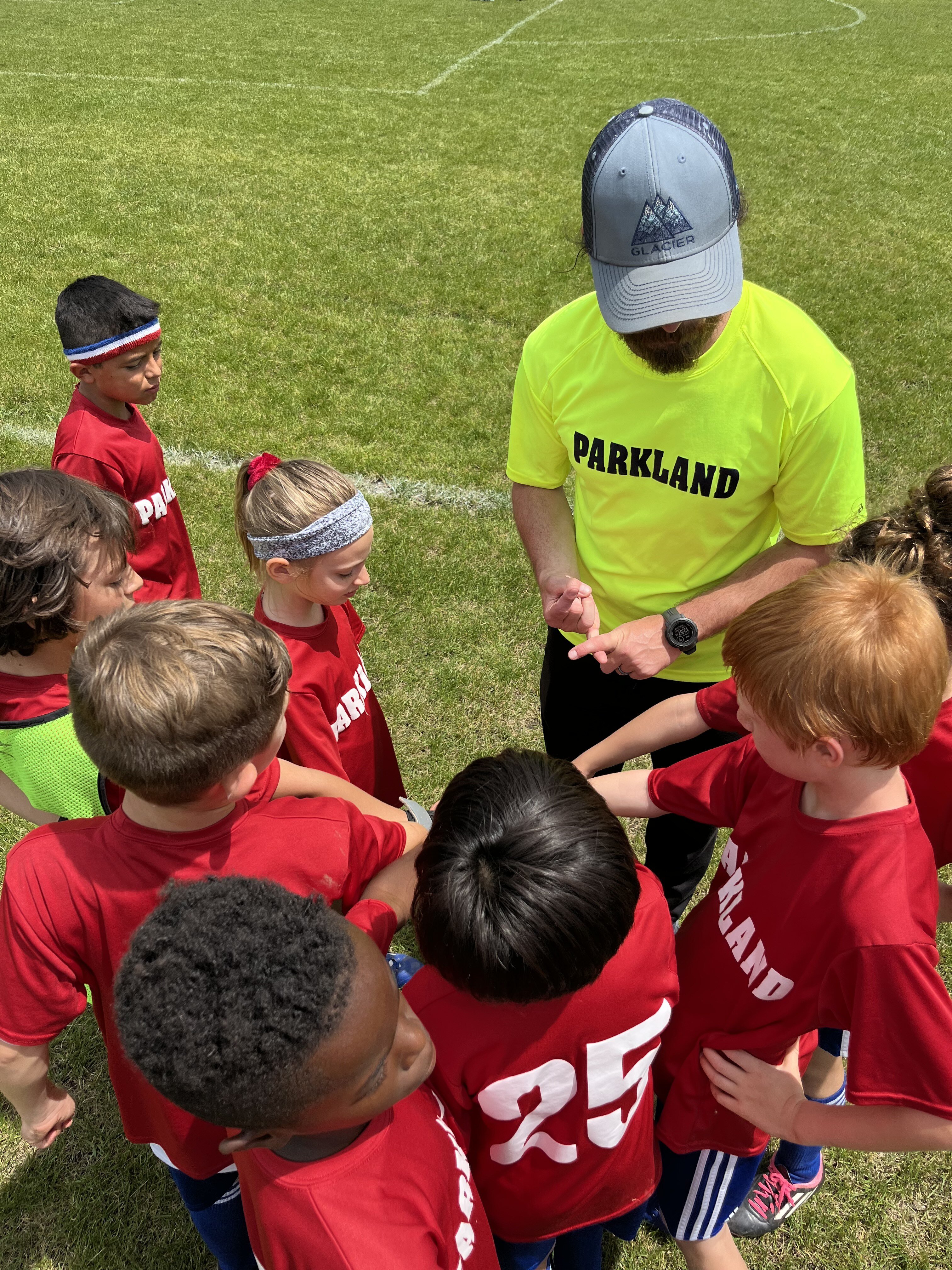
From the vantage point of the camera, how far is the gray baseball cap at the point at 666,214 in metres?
2.11

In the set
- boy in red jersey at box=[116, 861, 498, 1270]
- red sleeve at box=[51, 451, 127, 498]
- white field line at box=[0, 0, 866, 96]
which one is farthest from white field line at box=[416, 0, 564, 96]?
boy in red jersey at box=[116, 861, 498, 1270]

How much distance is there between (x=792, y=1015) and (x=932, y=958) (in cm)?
37

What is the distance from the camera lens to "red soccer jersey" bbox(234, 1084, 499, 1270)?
4.23ft

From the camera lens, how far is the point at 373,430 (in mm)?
6203

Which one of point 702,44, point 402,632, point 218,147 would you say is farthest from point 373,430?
point 702,44

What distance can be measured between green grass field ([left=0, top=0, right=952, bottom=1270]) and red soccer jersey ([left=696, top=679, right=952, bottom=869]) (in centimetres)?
142

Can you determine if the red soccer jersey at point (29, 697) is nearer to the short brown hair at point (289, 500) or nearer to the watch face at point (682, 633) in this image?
the short brown hair at point (289, 500)

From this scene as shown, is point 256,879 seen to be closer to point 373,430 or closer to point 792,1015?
point 792,1015

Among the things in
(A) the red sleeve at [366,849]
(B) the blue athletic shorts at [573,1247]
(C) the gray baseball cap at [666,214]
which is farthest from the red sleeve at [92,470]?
(B) the blue athletic shorts at [573,1247]

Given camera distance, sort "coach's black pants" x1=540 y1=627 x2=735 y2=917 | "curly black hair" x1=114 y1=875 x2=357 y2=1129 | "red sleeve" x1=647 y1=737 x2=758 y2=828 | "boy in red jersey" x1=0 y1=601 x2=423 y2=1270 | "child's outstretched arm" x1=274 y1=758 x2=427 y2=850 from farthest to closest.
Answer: "coach's black pants" x1=540 y1=627 x2=735 y2=917, "child's outstretched arm" x1=274 y1=758 x2=427 y2=850, "red sleeve" x1=647 y1=737 x2=758 y2=828, "boy in red jersey" x1=0 y1=601 x2=423 y2=1270, "curly black hair" x1=114 y1=875 x2=357 y2=1129

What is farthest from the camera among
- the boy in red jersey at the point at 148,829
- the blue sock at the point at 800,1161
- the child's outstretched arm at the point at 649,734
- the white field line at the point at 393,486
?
the white field line at the point at 393,486

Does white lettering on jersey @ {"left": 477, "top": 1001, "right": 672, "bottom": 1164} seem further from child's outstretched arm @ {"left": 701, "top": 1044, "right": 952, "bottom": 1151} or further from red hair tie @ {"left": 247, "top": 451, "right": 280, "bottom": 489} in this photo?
red hair tie @ {"left": 247, "top": 451, "right": 280, "bottom": 489}

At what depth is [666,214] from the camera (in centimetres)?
214

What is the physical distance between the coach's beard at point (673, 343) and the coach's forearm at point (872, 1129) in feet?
5.61
